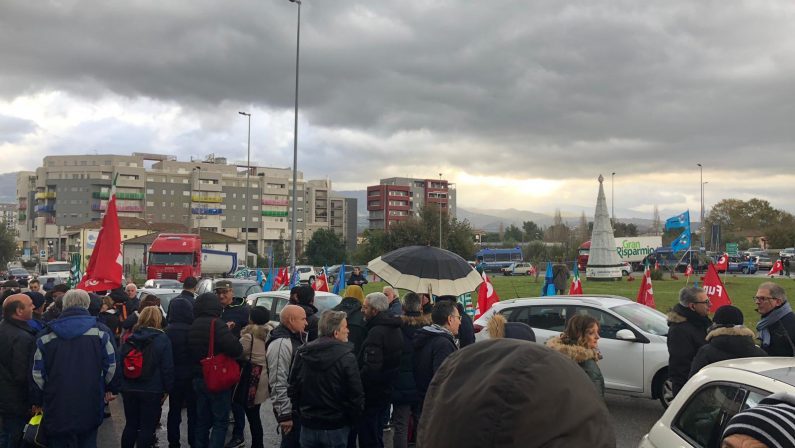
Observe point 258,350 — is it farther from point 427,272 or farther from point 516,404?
point 516,404

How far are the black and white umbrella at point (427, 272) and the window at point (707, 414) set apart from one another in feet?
13.6

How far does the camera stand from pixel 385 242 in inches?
2635

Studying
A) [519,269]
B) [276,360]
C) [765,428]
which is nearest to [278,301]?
[276,360]

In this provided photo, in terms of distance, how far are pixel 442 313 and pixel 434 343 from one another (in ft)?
1.05

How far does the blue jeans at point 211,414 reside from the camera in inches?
255

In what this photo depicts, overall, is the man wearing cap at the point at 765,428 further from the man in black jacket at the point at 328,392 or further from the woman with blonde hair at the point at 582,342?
the man in black jacket at the point at 328,392

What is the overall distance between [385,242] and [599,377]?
6197cm

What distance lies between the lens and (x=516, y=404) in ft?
4.28

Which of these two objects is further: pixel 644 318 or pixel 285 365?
pixel 644 318

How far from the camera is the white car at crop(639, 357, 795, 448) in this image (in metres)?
3.68

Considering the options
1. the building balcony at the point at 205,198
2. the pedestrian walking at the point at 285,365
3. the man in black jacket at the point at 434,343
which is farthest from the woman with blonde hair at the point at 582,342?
the building balcony at the point at 205,198

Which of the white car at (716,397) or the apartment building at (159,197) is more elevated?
the apartment building at (159,197)

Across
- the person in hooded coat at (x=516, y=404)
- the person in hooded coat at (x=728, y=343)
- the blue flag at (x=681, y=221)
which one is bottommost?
the person in hooded coat at (x=728, y=343)

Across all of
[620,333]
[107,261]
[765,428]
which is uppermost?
[107,261]
